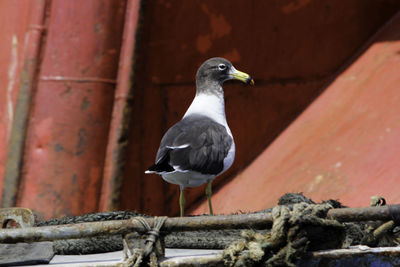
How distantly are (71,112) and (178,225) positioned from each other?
2.18 metres

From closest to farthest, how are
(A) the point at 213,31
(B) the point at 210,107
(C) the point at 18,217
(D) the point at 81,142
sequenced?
(C) the point at 18,217 → (B) the point at 210,107 → (D) the point at 81,142 → (A) the point at 213,31

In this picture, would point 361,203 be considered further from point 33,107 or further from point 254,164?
point 33,107

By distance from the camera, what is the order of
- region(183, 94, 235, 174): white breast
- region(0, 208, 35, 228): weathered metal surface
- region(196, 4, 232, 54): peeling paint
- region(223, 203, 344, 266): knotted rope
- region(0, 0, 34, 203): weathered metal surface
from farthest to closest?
1. region(196, 4, 232, 54): peeling paint
2. region(0, 0, 34, 203): weathered metal surface
3. region(183, 94, 235, 174): white breast
4. region(0, 208, 35, 228): weathered metal surface
5. region(223, 203, 344, 266): knotted rope

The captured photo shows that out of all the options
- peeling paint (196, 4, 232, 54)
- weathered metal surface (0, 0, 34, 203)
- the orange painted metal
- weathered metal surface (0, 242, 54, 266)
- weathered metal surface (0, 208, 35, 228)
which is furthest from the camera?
peeling paint (196, 4, 232, 54)

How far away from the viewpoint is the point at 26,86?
14.0ft

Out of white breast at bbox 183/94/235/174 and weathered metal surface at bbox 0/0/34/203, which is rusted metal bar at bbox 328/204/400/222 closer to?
white breast at bbox 183/94/235/174

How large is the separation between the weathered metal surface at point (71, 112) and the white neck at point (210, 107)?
684mm

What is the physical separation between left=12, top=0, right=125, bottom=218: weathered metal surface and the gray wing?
891 mm

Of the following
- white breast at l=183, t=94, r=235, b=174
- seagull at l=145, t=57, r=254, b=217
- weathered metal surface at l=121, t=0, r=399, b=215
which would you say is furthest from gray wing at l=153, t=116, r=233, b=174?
weathered metal surface at l=121, t=0, r=399, b=215

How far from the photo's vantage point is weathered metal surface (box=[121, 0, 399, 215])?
4.44 metres

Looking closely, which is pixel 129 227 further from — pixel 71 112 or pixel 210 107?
pixel 71 112

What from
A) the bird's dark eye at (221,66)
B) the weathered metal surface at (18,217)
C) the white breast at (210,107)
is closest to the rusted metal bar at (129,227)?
the weathered metal surface at (18,217)

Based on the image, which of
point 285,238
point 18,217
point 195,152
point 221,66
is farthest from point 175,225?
point 221,66

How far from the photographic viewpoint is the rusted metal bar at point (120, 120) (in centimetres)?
425
